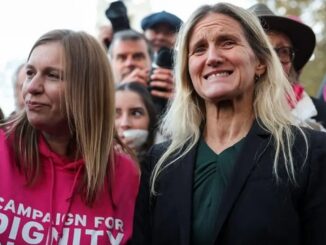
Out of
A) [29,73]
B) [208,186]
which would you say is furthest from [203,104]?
[29,73]

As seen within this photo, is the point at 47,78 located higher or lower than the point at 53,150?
higher

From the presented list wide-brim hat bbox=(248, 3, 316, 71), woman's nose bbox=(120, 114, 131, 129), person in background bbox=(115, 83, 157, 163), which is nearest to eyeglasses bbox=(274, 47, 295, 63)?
wide-brim hat bbox=(248, 3, 316, 71)

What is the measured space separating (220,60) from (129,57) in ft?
7.98

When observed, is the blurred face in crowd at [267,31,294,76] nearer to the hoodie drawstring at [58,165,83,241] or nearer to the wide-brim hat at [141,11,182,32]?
the wide-brim hat at [141,11,182,32]

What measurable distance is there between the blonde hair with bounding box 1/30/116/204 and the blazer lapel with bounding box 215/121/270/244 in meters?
0.70

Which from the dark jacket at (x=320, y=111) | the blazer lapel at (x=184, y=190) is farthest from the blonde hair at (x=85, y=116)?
the dark jacket at (x=320, y=111)

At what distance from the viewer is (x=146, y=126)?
167 inches

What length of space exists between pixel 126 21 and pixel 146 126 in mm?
1545

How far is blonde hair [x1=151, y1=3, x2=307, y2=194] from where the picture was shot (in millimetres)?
2746

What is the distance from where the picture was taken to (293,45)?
4.03m

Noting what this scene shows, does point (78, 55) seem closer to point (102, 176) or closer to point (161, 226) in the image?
point (102, 176)

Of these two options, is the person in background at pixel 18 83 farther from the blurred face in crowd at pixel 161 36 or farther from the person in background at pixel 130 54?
the blurred face in crowd at pixel 161 36

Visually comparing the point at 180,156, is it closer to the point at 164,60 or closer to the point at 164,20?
the point at 164,60

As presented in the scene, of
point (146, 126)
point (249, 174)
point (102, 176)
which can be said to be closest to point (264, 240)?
point (249, 174)
